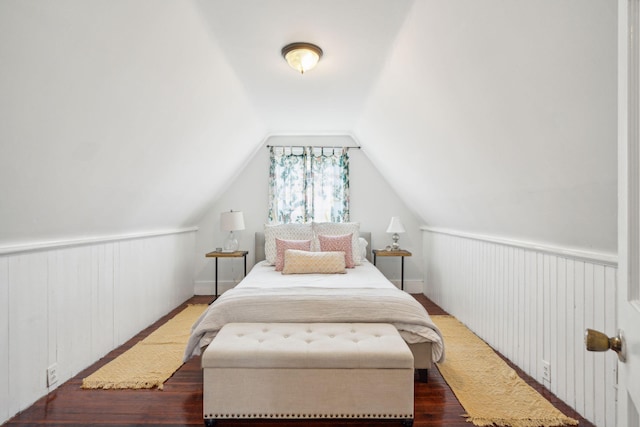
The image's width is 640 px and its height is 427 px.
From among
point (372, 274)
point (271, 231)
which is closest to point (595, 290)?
point (372, 274)

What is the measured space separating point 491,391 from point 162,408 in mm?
1926

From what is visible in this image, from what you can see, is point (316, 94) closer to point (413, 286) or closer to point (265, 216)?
point (265, 216)

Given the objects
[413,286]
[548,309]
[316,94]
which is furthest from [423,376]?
[413,286]

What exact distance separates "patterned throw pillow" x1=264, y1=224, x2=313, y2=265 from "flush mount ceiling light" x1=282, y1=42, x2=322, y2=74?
2.19m

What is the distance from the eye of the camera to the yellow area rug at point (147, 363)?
2.31 metres

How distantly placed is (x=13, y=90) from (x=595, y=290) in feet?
9.15

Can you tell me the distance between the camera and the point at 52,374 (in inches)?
87.4

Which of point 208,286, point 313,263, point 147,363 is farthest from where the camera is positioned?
point 208,286

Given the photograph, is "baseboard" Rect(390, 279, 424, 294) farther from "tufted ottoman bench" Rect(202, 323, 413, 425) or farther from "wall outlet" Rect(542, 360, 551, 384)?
"tufted ottoman bench" Rect(202, 323, 413, 425)

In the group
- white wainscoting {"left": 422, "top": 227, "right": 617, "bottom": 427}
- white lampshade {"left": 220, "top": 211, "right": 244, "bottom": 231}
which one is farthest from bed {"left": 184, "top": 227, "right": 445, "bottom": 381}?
white lampshade {"left": 220, "top": 211, "right": 244, "bottom": 231}

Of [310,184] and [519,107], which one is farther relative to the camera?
[310,184]

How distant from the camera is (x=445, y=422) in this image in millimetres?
1898

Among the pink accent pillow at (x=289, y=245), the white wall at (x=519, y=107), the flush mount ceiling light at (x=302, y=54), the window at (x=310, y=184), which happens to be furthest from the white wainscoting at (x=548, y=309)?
the flush mount ceiling light at (x=302, y=54)

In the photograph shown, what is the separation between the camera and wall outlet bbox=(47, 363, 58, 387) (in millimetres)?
2189
